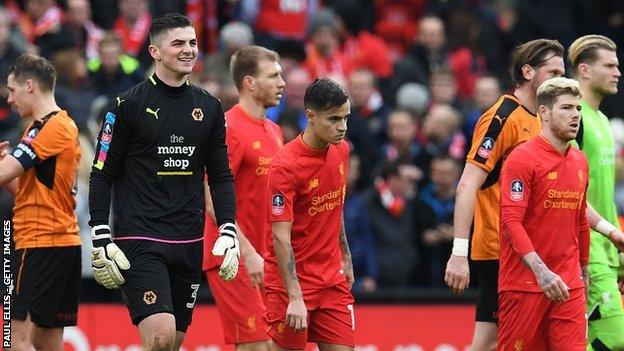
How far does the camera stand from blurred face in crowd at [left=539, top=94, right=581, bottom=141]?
33.2 ft

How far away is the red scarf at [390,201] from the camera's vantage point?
15916mm

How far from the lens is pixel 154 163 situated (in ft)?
32.5

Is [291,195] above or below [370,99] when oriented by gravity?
below

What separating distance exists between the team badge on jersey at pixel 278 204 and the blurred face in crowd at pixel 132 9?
805 cm

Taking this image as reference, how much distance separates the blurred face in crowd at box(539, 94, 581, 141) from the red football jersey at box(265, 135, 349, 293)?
1601mm

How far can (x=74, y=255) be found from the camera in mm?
11734

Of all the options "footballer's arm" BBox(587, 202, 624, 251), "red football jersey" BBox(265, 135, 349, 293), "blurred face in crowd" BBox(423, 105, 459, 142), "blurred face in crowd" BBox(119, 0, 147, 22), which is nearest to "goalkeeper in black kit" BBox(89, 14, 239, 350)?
"red football jersey" BBox(265, 135, 349, 293)

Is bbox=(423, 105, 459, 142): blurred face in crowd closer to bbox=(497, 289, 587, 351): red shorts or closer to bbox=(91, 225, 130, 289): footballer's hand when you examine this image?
bbox=(497, 289, 587, 351): red shorts

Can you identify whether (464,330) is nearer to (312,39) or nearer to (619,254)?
(619,254)

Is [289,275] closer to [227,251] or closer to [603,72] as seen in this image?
[227,251]

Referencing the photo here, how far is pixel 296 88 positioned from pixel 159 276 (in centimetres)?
732

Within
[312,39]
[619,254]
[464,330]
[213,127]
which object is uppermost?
[312,39]

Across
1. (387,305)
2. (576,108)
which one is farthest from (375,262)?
(576,108)

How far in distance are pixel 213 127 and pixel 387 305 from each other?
18.1 feet
